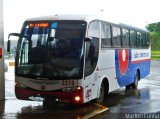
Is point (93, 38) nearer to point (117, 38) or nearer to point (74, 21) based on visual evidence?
point (74, 21)

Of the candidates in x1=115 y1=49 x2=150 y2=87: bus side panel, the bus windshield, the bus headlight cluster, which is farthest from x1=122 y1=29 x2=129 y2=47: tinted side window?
the bus headlight cluster

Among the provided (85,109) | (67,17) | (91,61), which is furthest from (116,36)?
(85,109)

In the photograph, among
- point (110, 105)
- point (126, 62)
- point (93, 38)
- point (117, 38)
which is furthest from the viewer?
point (126, 62)

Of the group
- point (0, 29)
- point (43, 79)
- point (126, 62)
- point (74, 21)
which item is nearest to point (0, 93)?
point (0, 29)

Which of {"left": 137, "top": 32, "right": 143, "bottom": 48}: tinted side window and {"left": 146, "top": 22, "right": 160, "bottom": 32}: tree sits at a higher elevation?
{"left": 146, "top": 22, "right": 160, "bottom": 32}: tree

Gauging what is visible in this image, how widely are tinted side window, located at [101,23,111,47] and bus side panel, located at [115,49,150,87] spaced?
41.6 inches

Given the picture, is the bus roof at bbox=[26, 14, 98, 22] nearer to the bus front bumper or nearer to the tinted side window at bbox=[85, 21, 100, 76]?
the tinted side window at bbox=[85, 21, 100, 76]

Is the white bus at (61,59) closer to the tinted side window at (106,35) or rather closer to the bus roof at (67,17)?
the bus roof at (67,17)

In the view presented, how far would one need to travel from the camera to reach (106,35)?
46.5 ft

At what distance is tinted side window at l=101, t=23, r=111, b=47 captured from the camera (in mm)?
13805

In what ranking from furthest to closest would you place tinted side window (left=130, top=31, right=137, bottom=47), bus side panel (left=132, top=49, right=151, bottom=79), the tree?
the tree → bus side panel (left=132, top=49, right=151, bottom=79) → tinted side window (left=130, top=31, right=137, bottom=47)

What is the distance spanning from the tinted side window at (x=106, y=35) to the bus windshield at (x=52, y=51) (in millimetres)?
1688

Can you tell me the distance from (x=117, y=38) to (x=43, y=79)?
4.69 metres

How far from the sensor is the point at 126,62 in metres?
16.9
